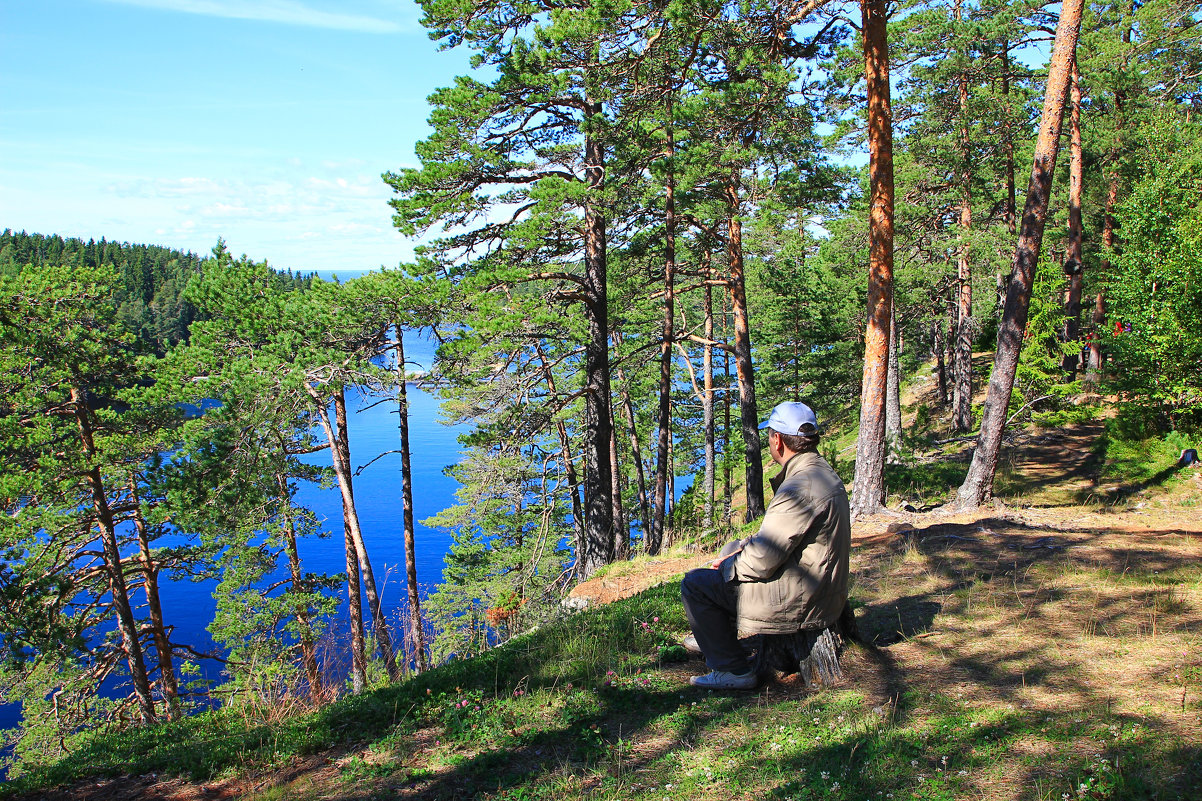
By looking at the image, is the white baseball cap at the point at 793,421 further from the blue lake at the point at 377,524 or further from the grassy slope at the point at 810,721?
the blue lake at the point at 377,524

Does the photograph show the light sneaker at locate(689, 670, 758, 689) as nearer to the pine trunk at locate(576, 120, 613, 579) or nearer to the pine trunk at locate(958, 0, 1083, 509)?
the pine trunk at locate(958, 0, 1083, 509)

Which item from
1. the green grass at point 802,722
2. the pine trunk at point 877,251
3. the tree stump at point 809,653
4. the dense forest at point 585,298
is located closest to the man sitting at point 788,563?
the tree stump at point 809,653

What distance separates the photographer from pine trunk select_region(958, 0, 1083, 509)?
8.57 metres

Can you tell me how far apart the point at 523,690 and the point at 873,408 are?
647cm

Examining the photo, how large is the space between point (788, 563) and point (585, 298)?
955 centimetres

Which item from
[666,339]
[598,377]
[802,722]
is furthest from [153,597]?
[802,722]

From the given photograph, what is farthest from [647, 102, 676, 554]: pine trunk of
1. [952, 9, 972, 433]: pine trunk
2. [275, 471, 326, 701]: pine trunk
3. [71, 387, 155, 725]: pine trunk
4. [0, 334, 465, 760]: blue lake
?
[0, 334, 465, 760]: blue lake

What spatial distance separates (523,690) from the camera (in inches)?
182

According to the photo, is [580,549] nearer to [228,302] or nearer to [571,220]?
[571,220]

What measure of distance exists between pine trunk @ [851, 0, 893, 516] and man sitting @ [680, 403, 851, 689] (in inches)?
217

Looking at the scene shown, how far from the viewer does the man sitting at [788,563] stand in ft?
12.4

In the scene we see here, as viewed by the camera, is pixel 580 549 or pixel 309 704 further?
pixel 580 549

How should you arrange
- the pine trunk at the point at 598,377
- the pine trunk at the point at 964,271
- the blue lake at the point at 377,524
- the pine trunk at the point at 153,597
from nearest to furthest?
1. the pine trunk at the point at 598,377
2. the pine trunk at the point at 153,597
3. the pine trunk at the point at 964,271
4. the blue lake at the point at 377,524

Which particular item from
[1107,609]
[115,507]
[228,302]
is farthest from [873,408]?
[115,507]
